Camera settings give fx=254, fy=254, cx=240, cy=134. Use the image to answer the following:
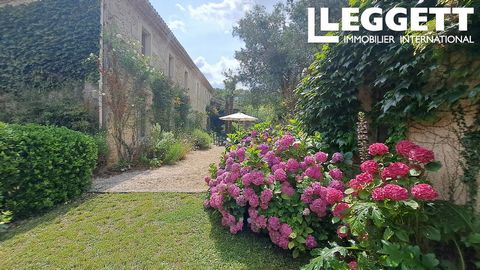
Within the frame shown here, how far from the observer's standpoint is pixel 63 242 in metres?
3.04

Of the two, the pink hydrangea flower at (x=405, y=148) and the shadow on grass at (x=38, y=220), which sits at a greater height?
the pink hydrangea flower at (x=405, y=148)

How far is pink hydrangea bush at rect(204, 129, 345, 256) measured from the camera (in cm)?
257

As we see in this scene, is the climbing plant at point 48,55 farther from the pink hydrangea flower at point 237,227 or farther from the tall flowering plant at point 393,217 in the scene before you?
the tall flowering plant at point 393,217

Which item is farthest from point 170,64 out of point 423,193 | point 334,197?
point 423,193

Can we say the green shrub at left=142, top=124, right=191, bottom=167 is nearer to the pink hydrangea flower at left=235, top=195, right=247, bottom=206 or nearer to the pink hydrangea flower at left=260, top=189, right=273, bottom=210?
the pink hydrangea flower at left=235, top=195, right=247, bottom=206

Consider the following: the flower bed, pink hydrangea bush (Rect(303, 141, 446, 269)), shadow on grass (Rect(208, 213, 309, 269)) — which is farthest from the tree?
pink hydrangea bush (Rect(303, 141, 446, 269))

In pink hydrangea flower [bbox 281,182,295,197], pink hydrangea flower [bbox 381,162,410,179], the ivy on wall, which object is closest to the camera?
pink hydrangea flower [bbox 381,162,410,179]

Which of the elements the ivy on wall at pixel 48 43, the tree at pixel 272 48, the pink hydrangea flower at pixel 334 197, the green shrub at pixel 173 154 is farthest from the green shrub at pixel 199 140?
the pink hydrangea flower at pixel 334 197

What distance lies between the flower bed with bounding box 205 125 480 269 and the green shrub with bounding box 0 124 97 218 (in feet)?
9.18

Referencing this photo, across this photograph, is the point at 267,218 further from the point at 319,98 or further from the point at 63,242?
the point at 63,242

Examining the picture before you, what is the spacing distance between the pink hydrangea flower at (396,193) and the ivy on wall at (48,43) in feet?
25.1

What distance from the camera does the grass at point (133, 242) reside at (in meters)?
2.58

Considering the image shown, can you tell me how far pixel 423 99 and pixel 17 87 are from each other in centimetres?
958

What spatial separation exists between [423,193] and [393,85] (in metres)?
1.53
